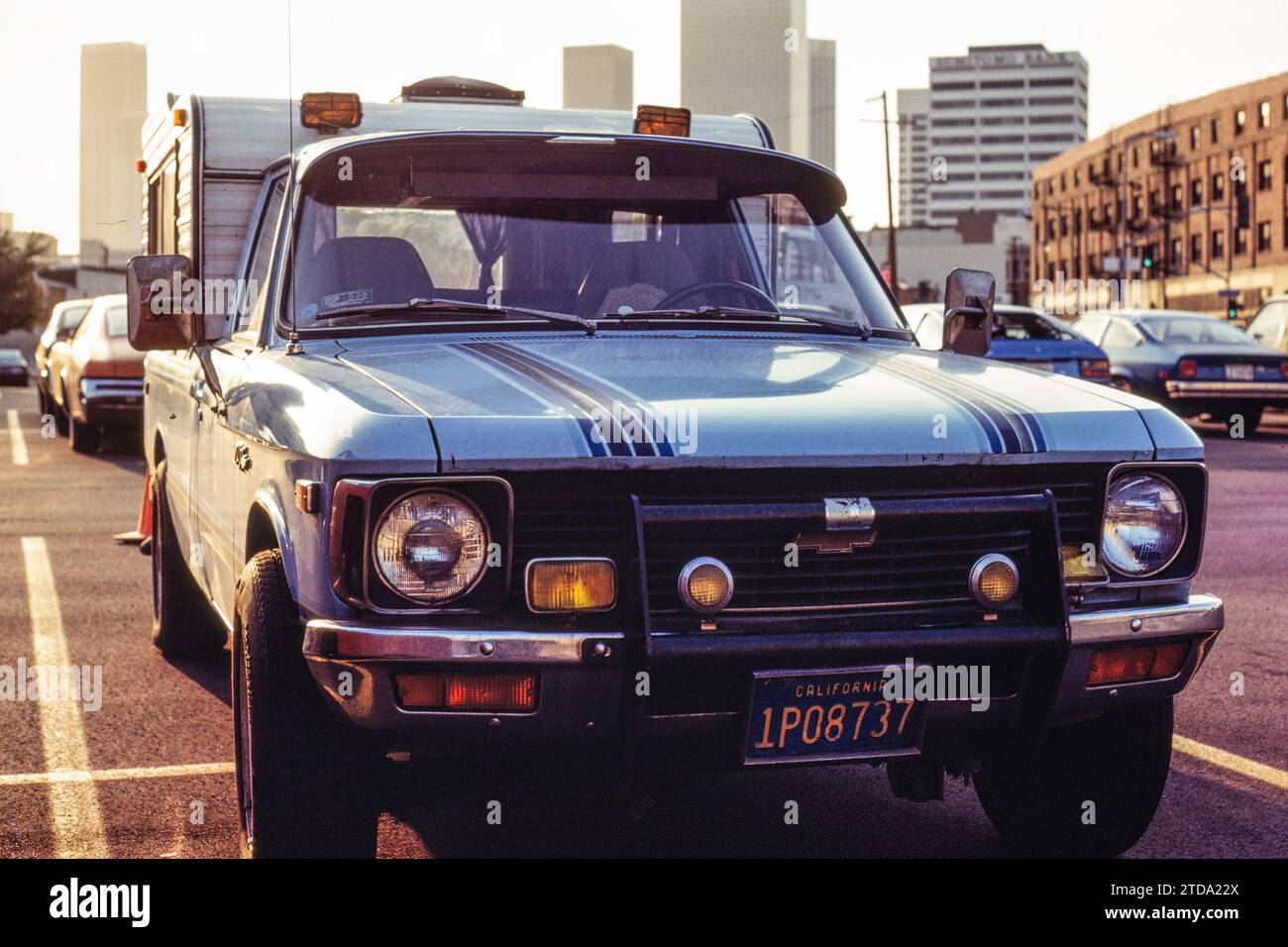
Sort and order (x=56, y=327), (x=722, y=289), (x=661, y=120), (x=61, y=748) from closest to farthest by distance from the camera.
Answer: (x=722, y=289) < (x=61, y=748) < (x=661, y=120) < (x=56, y=327)

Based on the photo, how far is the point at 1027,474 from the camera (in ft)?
12.4

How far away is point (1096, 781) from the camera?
4258 millimetres

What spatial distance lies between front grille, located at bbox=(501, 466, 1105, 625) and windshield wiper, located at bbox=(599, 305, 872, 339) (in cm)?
123

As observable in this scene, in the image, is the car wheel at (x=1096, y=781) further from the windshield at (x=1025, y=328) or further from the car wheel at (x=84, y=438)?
the windshield at (x=1025, y=328)

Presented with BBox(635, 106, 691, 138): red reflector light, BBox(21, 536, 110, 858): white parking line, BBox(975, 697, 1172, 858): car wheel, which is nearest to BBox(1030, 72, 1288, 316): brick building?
BBox(21, 536, 110, 858): white parking line

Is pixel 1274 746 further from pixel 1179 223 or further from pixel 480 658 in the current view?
pixel 1179 223

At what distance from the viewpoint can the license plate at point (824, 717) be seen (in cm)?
353

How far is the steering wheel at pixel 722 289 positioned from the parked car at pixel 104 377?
46.4 feet

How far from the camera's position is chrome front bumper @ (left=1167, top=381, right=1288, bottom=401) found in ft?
67.6

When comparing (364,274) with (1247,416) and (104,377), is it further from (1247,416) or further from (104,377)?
(1247,416)

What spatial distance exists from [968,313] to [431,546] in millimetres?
2368

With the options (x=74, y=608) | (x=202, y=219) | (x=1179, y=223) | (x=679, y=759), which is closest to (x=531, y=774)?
(x=679, y=759)

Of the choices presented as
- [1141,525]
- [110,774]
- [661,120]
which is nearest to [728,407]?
[1141,525]

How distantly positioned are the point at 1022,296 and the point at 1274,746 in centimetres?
11893
